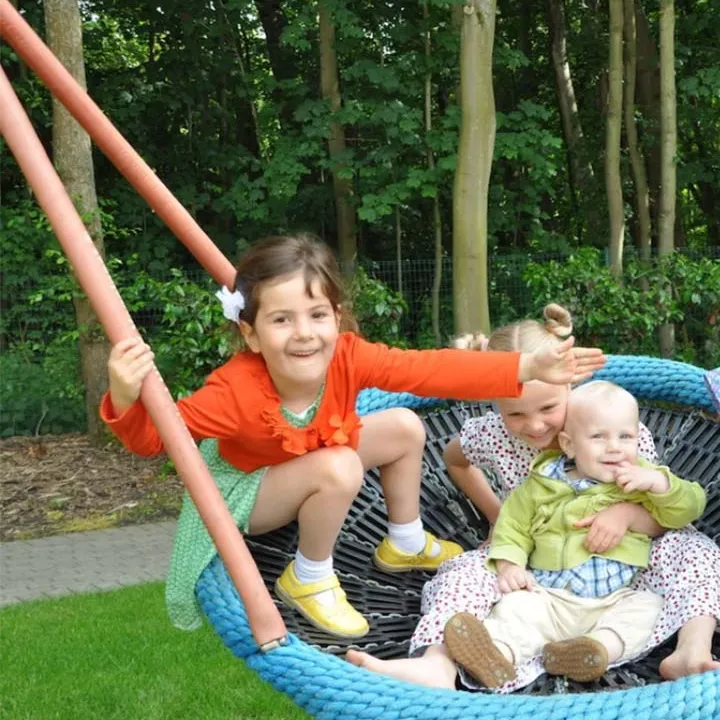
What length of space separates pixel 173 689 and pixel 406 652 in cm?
131

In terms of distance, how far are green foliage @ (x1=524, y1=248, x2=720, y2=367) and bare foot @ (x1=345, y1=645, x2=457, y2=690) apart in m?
4.61

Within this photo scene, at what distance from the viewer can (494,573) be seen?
6.97 feet

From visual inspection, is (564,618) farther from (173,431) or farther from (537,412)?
(173,431)

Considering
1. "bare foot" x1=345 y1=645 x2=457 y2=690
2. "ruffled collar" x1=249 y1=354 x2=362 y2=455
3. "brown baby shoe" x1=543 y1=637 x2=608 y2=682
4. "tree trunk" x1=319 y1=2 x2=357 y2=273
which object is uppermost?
"tree trunk" x1=319 y1=2 x2=357 y2=273

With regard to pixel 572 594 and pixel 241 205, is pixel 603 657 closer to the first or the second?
pixel 572 594

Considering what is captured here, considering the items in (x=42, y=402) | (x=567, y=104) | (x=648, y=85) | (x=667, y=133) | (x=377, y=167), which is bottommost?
(x=42, y=402)

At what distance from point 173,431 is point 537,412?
2.93 ft

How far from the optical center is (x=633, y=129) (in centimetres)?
893

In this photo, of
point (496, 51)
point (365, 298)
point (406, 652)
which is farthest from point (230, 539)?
point (496, 51)

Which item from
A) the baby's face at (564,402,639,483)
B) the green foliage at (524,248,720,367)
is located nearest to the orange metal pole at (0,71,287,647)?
the baby's face at (564,402,639,483)

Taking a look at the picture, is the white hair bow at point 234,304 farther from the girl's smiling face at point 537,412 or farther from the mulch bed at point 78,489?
the mulch bed at point 78,489

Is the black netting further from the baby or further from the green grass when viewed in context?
the green grass

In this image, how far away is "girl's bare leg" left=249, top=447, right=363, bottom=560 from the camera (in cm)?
195

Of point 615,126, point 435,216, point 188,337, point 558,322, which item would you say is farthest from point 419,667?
point 615,126
